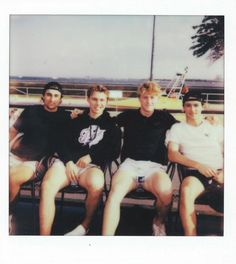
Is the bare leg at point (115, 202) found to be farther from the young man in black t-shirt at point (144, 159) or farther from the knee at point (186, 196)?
the knee at point (186, 196)

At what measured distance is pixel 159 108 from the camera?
256cm

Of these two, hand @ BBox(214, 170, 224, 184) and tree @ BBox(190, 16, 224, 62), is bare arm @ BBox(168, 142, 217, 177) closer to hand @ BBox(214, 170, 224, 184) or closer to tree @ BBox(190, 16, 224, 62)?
hand @ BBox(214, 170, 224, 184)

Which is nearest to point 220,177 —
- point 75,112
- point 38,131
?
point 75,112

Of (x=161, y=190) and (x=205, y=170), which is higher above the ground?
(x=205, y=170)

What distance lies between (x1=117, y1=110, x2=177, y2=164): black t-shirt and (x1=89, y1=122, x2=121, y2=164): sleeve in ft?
0.18

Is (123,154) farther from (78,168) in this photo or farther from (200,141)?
(200,141)

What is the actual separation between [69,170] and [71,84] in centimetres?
66

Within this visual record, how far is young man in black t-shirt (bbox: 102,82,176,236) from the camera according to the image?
2531 mm

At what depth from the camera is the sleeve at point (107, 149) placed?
8.36ft

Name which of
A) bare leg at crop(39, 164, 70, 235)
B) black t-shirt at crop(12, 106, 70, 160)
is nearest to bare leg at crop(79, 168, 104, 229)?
bare leg at crop(39, 164, 70, 235)

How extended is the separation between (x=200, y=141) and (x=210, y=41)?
785 mm

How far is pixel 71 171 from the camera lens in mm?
2539

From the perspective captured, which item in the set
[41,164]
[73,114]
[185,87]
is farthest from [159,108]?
[41,164]
